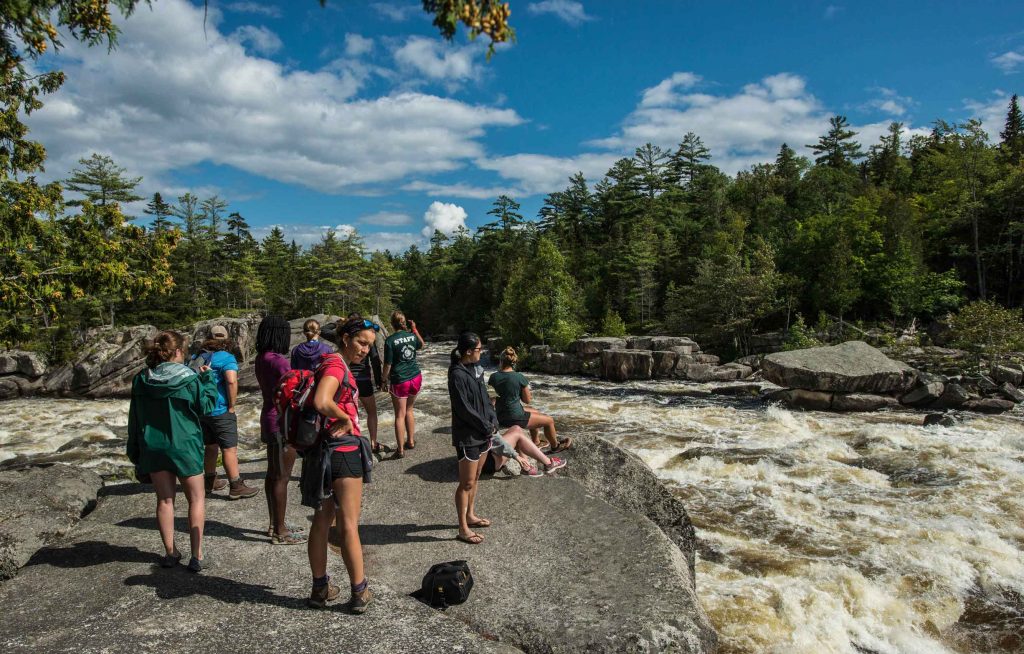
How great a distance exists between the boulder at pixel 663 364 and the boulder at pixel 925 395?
418 inches

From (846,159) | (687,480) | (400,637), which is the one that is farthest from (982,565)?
(846,159)

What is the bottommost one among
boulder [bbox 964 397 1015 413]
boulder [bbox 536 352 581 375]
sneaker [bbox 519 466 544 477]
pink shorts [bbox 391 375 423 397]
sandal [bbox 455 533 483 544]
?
boulder [bbox 964 397 1015 413]

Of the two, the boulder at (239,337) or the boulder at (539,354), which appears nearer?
the boulder at (239,337)

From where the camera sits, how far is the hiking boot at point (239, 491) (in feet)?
19.9

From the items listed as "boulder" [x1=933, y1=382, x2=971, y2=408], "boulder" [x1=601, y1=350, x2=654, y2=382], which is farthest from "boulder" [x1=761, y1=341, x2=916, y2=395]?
"boulder" [x1=601, y1=350, x2=654, y2=382]

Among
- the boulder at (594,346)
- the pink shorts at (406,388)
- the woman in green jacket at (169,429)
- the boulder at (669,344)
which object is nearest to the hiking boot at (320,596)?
the woman in green jacket at (169,429)

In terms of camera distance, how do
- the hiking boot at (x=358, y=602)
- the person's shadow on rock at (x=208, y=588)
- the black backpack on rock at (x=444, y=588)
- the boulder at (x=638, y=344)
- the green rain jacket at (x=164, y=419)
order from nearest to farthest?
the hiking boot at (x=358, y=602) → the person's shadow on rock at (x=208, y=588) → the black backpack on rock at (x=444, y=588) → the green rain jacket at (x=164, y=419) → the boulder at (x=638, y=344)

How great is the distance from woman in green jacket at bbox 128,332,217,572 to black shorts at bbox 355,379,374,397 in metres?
2.48

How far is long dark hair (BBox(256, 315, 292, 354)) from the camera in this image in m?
5.31

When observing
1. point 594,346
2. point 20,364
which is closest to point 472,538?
point 594,346

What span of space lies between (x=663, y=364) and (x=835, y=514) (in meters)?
18.7

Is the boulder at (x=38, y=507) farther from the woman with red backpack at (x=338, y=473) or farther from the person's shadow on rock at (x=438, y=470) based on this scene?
the person's shadow on rock at (x=438, y=470)

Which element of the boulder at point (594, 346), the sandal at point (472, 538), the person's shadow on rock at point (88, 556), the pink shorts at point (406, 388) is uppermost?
the pink shorts at point (406, 388)

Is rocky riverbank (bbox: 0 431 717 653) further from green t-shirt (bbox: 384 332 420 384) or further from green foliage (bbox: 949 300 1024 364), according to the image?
green foliage (bbox: 949 300 1024 364)
